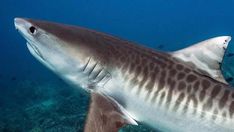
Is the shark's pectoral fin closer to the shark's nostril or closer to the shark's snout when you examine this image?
the shark's nostril

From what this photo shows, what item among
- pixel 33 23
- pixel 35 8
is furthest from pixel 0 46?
pixel 33 23

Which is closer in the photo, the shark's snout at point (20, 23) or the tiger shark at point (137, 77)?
the tiger shark at point (137, 77)

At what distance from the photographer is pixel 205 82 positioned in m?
3.66

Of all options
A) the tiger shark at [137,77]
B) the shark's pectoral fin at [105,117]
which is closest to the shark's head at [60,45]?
the tiger shark at [137,77]

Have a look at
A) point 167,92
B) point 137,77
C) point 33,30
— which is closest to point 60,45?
point 33,30

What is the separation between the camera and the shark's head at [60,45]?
4039 mm

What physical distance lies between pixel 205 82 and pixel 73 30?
1.71m

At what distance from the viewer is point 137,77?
384 centimetres

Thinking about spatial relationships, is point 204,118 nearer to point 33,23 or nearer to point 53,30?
point 53,30

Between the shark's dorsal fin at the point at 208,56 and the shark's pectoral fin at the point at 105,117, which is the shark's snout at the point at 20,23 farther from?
the shark's dorsal fin at the point at 208,56

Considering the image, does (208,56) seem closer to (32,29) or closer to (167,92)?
(167,92)

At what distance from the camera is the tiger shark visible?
3.62 metres

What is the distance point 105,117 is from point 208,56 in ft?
4.50

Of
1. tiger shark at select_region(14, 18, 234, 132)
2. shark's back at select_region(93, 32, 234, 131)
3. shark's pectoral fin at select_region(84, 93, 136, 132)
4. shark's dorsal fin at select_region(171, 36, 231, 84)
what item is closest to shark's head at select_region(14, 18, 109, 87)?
tiger shark at select_region(14, 18, 234, 132)
